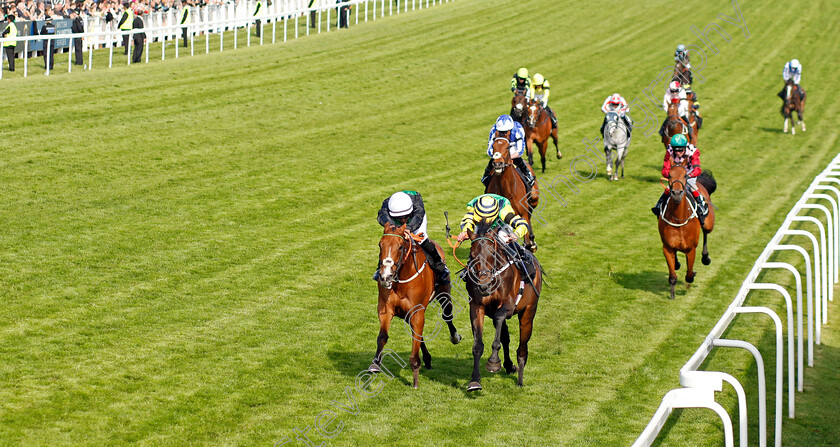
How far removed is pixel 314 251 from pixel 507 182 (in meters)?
3.52

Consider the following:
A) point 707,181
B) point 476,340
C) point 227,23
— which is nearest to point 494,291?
point 476,340

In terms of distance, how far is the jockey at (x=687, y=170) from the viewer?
46.9 ft

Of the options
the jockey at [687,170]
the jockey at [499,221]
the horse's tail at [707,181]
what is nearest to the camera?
the jockey at [499,221]

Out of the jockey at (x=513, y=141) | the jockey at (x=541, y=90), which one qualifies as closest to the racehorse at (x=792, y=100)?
the jockey at (x=541, y=90)

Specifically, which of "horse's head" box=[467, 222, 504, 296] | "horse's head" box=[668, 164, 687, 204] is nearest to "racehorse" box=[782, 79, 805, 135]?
"horse's head" box=[668, 164, 687, 204]

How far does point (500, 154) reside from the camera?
13555 millimetres

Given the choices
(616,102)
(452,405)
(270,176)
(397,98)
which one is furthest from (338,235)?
(397,98)

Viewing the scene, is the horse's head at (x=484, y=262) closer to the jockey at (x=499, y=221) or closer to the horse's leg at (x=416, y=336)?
the jockey at (x=499, y=221)

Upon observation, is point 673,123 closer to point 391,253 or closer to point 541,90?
point 541,90

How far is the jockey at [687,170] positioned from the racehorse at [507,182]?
78.8 inches

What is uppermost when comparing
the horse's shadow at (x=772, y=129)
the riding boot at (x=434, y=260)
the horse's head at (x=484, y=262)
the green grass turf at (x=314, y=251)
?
the horse's head at (x=484, y=262)

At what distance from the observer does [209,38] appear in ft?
111

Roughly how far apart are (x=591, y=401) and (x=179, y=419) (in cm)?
429

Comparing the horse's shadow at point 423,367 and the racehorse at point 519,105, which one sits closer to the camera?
the horse's shadow at point 423,367
